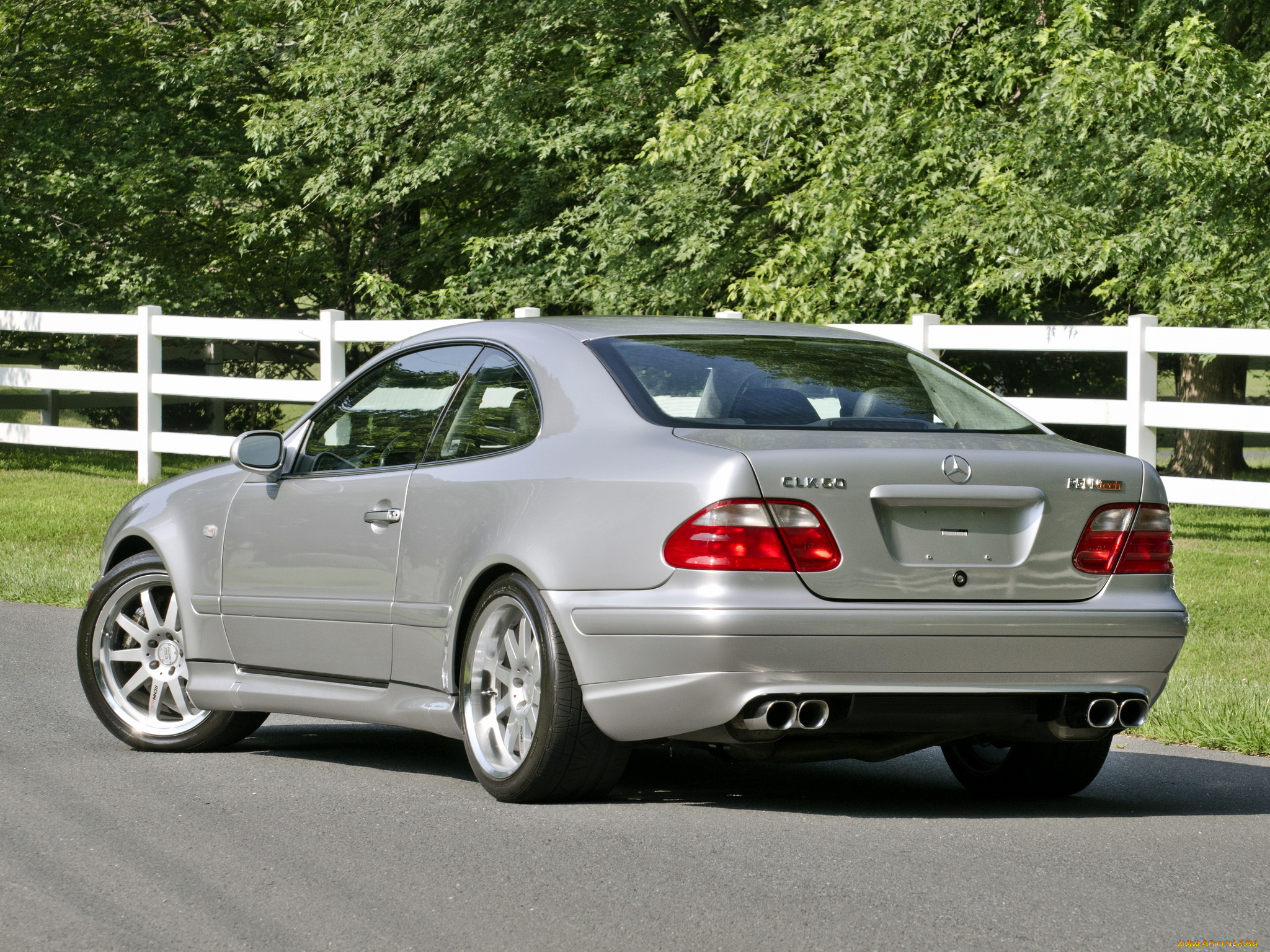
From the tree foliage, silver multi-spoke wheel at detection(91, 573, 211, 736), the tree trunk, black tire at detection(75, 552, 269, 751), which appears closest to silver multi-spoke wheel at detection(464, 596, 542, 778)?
black tire at detection(75, 552, 269, 751)

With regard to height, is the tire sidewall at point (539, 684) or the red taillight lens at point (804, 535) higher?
the red taillight lens at point (804, 535)

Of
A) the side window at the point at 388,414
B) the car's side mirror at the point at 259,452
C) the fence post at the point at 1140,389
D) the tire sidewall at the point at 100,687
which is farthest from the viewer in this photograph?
the fence post at the point at 1140,389

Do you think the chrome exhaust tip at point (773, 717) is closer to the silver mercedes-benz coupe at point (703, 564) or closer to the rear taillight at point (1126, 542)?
the silver mercedes-benz coupe at point (703, 564)

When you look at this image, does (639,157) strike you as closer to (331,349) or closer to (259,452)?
(331,349)

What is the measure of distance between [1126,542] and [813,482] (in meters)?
1.06

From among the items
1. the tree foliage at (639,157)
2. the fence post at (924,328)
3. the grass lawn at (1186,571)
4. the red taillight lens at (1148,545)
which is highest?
the tree foliage at (639,157)

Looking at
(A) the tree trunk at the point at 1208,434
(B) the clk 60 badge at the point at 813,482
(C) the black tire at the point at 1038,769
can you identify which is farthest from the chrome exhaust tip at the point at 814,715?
(A) the tree trunk at the point at 1208,434

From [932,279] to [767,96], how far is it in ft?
8.31

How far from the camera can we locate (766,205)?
811 inches

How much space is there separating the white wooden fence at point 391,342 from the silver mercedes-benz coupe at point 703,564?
5.20 m

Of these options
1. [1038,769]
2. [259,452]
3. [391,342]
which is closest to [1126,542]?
[1038,769]

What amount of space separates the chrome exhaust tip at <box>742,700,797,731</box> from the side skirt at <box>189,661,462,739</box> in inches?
46.3

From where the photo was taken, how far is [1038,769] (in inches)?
247

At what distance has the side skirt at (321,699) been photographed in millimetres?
6086
